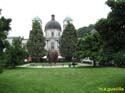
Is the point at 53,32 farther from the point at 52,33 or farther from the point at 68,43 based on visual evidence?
the point at 68,43

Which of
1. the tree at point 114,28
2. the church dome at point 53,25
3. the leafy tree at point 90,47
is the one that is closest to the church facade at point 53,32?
the church dome at point 53,25

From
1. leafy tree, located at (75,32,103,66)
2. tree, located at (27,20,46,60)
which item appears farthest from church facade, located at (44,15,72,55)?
leafy tree, located at (75,32,103,66)

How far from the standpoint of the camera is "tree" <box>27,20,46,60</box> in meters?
66.2

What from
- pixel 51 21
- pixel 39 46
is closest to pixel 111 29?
pixel 39 46

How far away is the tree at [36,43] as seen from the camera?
6619 centimetres

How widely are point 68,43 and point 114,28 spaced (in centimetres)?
4942

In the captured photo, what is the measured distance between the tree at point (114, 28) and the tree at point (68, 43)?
4822 cm

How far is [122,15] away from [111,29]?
3.93 feet

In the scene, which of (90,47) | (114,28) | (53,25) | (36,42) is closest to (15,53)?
(90,47)

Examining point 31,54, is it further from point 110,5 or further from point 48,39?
point 110,5

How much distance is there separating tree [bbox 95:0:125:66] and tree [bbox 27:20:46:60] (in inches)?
1911

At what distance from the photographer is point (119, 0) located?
56.6 feet

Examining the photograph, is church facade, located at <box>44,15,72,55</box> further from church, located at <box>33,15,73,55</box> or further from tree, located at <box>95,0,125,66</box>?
tree, located at <box>95,0,125,66</box>

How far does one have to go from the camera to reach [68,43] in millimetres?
67062
